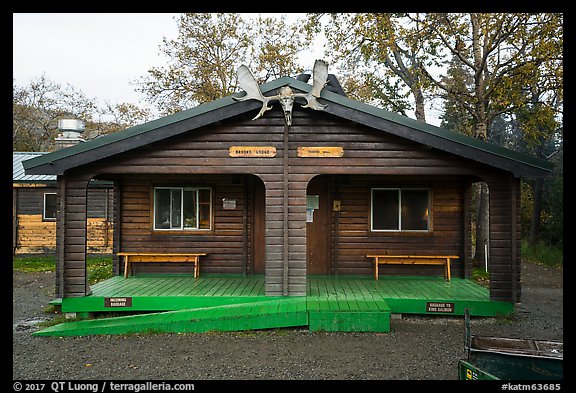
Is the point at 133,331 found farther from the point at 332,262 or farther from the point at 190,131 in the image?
the point at 332,262

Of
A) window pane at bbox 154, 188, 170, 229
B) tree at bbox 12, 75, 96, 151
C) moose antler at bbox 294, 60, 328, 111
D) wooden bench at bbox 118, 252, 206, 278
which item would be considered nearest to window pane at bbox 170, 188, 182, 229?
window pane at bbox 154, 188, 170, 229

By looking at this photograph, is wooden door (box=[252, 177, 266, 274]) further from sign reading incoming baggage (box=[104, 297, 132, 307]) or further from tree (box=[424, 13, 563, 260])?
tree (box=[424, 13, 563, 260])

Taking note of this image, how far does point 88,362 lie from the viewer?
6.35 metres

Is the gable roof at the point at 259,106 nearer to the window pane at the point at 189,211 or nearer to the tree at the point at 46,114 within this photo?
the window pane at the point at 189,211

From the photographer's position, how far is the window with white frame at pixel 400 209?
10.8m

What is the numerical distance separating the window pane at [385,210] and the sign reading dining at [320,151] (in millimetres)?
2669

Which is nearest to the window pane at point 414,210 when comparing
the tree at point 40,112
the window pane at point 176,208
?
the window pane at point 176,208

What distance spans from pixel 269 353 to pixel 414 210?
219 inches

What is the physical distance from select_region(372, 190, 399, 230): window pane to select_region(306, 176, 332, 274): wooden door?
3.46 ft

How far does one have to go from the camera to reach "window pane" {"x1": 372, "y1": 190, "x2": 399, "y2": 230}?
35.4 ft
